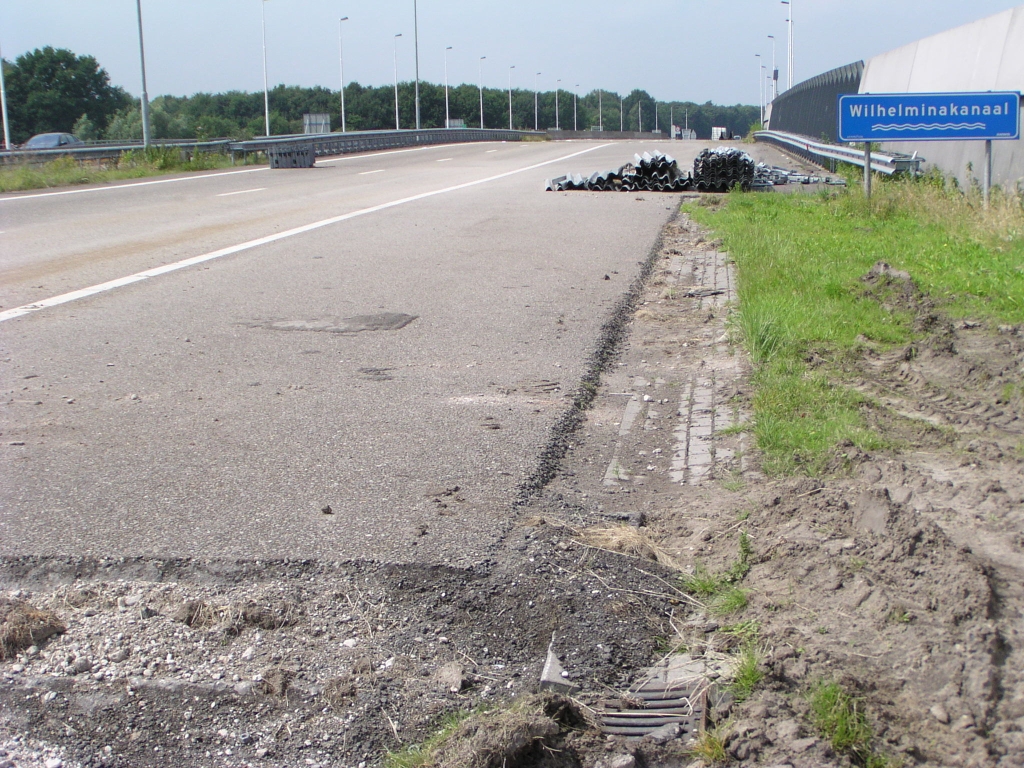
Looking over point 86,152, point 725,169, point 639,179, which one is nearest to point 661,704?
point 725,169

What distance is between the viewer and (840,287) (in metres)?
8.25

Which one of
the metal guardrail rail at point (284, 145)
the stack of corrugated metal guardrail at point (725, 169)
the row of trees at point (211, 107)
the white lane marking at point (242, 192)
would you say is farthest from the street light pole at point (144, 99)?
the row of trees at point (211, 107)

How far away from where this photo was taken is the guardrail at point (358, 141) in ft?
117

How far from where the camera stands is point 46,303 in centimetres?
839

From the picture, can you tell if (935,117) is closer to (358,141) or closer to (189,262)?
(189,262)

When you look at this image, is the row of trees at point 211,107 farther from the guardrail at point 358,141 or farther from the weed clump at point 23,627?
the weed clump at point 23,627

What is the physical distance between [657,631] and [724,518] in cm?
93

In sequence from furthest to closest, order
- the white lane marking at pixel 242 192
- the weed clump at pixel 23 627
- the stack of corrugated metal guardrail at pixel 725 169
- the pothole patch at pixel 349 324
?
the white lane marking at pixel 242 192 → the stack of corrugated metal guardrail at pixel 725 169 → the pothole patch at pixel 349 324 → the weed clump at pixel 23 627

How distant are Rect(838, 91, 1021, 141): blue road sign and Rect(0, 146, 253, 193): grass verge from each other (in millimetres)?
18577

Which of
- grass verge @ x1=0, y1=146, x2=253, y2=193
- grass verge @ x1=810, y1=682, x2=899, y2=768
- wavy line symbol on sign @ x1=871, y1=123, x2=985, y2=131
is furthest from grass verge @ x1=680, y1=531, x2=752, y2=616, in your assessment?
grass verge @ x1=0, y1=146, x2=253, y2=193

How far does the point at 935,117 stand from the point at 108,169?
78.5ft

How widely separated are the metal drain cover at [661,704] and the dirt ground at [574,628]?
54mm

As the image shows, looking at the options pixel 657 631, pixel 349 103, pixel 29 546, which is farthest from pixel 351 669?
pixel 349 103

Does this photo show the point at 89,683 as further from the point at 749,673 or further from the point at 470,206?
the point at 470,206
